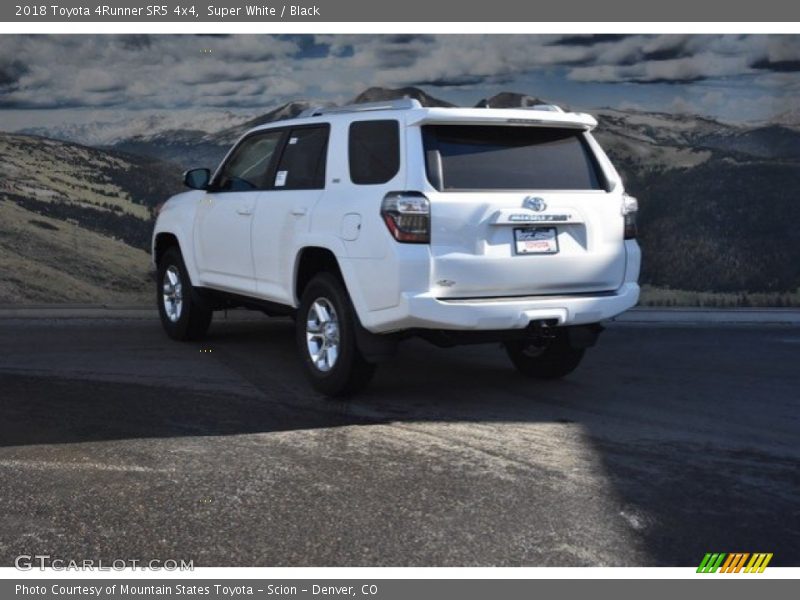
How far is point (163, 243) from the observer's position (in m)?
10.3

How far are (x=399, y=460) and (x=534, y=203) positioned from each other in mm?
1961

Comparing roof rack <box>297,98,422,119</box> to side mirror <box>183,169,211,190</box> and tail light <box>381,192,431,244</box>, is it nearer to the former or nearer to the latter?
tail light <box>381,192,431,244</box>

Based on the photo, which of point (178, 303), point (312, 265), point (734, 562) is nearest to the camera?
point (734, 562)

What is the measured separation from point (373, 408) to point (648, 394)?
2.08 metres

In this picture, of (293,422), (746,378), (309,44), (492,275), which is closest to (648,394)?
(746,378)

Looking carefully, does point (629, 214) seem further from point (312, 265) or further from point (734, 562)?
point (734, 562)

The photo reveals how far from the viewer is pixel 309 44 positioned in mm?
12664

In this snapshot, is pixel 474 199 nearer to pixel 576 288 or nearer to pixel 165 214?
pixel 576 288

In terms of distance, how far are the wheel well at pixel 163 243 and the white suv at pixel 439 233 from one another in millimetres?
2038

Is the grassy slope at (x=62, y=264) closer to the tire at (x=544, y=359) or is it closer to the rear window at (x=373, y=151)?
the tire at (x=544, y=359)

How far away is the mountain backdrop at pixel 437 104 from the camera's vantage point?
1245cm

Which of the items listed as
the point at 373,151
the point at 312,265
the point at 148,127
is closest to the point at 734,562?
the point at 373,151

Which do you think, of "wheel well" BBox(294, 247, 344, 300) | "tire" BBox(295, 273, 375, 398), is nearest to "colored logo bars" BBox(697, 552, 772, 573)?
"tire" BBox(295, 273, 375, 398)

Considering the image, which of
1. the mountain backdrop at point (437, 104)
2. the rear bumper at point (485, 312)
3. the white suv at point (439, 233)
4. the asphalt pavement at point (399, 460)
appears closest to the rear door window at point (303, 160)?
the white suv at point (439, 233)
